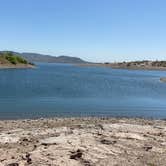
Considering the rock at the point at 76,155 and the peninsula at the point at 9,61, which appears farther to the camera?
the peninsula at the point at 9,61

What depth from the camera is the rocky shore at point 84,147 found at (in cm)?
1357

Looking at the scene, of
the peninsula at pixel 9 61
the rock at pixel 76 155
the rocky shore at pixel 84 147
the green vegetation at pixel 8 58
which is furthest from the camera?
the green vegetation at pixel 8 58

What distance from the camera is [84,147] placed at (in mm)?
15070

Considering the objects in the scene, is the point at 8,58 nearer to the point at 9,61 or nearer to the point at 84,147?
the point at 9,61

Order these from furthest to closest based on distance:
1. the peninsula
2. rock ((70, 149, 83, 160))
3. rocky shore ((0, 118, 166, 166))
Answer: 1. the peninsula
2. rock ((70, 149, 83, 160))
3. rocky shore ((0, 118, 166, 166))

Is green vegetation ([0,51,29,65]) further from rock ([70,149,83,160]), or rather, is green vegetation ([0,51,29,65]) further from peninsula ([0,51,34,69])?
rock ([70,149,83,160])

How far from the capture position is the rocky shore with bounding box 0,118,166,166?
534 inches

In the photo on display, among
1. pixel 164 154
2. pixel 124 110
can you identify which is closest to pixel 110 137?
pixel 164 154

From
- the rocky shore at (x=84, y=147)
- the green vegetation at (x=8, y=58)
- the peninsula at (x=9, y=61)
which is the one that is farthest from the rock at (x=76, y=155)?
the green vegetation at (x=8, y=58)

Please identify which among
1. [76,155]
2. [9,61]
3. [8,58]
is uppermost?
[8,58]

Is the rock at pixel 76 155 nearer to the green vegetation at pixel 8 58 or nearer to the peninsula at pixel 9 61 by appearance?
the peninsula at pixel 9 61

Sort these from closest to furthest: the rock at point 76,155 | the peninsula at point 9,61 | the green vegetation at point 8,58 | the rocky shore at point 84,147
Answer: the rocky shore at point 84,147
the rock at point 76,155
the peninsula at point 9,61
the green vegetation at point 8,58

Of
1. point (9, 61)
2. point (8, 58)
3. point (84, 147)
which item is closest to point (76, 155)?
point (84, 147)

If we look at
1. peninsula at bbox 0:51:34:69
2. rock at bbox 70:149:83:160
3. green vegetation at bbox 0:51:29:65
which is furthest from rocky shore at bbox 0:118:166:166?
green vegetation at bbox 0:51:29:65
